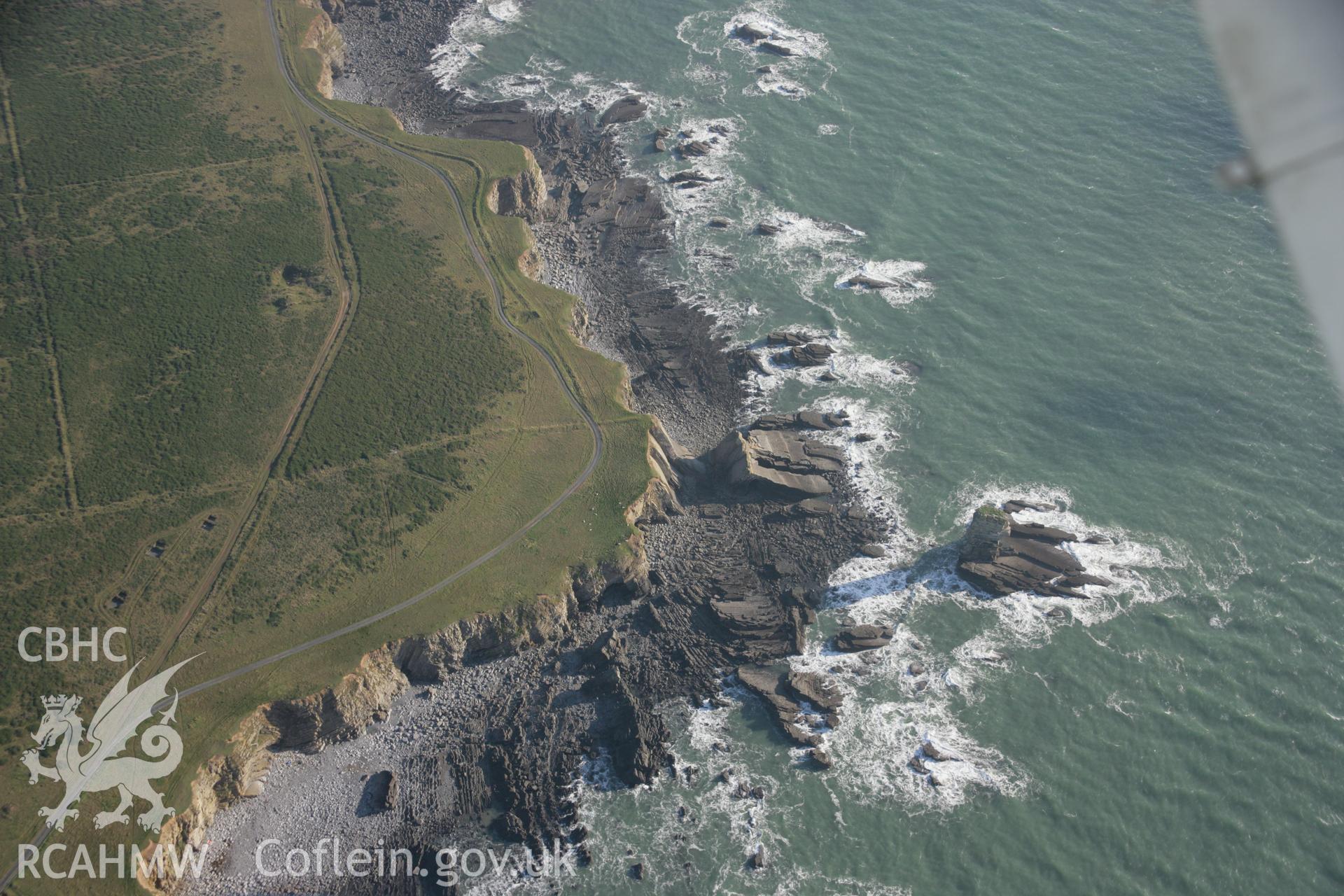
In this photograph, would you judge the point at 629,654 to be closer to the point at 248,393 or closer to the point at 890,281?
the point at 248,393

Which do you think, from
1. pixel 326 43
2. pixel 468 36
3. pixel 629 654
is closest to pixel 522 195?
pixel 468 36

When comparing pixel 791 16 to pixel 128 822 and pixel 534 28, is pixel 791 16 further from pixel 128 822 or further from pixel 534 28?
pixel 128 822

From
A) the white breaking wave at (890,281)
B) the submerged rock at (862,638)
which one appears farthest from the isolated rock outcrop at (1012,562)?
the white breaking wave at (890,281)

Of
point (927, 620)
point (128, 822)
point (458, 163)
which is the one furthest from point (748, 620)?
point (458, 163)

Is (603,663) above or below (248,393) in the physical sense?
below

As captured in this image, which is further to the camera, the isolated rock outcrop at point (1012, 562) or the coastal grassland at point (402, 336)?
the coastal grassland at point (402, 336)

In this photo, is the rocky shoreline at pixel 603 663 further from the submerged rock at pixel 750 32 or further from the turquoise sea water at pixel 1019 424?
the submerged rock at pixel 750 32

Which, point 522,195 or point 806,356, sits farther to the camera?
point 522,195

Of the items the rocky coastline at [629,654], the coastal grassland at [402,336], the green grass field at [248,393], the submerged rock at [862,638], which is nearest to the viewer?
the rocky coastline at [629,654]
